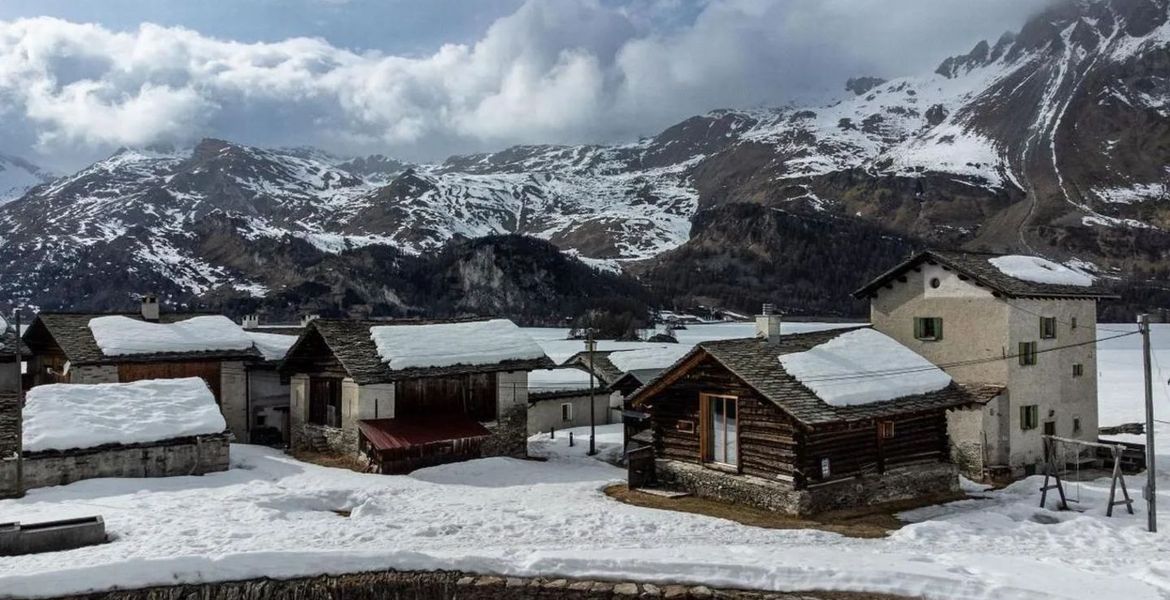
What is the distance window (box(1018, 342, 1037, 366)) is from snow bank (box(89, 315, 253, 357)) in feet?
111

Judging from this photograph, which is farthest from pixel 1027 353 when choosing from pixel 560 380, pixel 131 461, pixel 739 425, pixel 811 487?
pixel 131 461

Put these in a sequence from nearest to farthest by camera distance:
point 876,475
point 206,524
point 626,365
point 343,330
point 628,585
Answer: point 628,585 < point 206,524 < point 876,475 < point 343,330 < point 626,365

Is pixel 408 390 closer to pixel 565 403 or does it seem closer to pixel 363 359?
pixel 363 359

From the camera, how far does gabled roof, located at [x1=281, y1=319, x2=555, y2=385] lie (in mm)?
31844

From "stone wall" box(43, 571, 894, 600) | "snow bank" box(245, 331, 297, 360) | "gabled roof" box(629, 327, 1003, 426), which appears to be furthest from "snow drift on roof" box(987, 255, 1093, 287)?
"snow bank" box(245, 331, 297, 360)

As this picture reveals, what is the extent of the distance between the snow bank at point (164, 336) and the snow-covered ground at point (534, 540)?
383 inches

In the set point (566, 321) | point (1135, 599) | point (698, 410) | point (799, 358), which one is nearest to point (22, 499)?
point (698, 410)

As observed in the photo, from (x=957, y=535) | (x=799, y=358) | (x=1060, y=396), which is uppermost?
(x=799, y=358)

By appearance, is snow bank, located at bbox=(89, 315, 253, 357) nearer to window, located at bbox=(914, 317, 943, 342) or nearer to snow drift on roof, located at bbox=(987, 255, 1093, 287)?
window, located at bbox=(914, 317, 943, 342)

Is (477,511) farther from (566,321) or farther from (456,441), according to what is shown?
(566,321)

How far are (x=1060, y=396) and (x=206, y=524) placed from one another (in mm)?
32811

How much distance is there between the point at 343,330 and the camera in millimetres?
34781

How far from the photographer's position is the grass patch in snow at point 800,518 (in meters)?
22.6

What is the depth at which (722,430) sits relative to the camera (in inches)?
1072
